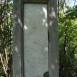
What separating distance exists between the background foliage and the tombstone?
199cm

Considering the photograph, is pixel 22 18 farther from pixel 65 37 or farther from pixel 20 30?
pixel 65 37

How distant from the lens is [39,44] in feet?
13.5

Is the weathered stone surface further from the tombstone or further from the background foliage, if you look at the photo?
the background foliage

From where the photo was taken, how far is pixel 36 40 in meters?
4.11

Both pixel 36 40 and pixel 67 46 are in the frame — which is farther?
pixel 67 46

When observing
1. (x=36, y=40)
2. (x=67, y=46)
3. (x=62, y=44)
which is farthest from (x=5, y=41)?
(x=36, y=40)

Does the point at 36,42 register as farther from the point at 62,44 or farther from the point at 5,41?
the point at 62,44

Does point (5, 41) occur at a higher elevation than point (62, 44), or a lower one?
higher

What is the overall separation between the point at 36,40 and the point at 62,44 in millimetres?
2884

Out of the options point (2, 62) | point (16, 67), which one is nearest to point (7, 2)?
point (2, 62)

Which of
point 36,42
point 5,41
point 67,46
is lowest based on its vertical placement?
point 67,46

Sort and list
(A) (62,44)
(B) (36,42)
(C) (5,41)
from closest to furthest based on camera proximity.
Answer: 1. (B) (36,42)
2. (C) (5,41)
3. (A) (62,44)

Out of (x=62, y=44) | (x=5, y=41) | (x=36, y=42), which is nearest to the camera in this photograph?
(x=36, y=42)

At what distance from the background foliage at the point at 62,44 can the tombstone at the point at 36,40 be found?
199 cm
